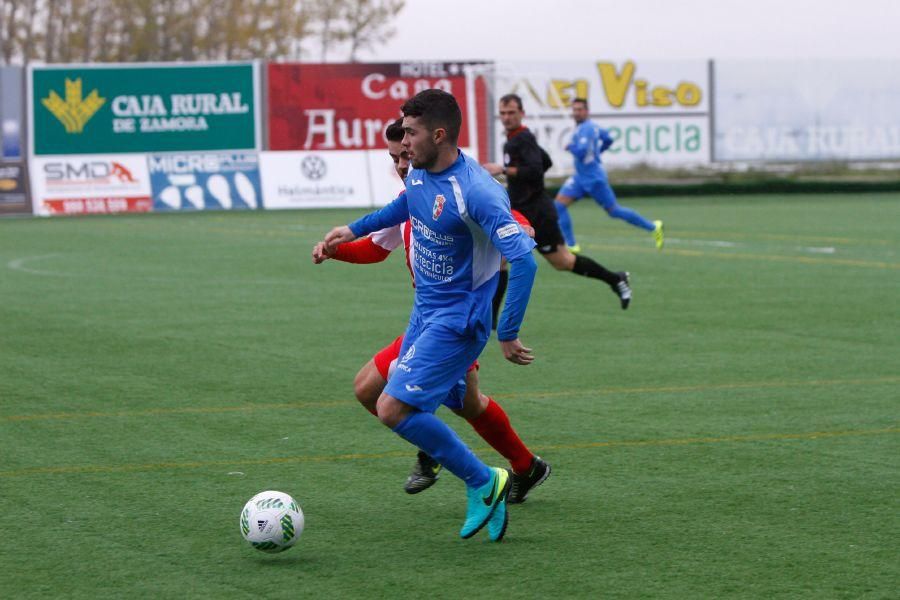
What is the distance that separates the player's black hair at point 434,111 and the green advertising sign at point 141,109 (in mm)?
27677

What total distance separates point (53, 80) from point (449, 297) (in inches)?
1131

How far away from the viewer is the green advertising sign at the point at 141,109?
3259cm

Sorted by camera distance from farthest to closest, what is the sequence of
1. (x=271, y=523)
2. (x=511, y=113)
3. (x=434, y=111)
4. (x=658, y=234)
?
(x=658, y=234) → (x=511, y=113) → (x=434, y=111) → (x=271, y=523)

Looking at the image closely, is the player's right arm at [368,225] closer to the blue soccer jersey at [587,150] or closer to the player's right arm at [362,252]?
the player's right arm at [362,252]

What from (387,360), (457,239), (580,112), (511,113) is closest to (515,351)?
(457,239)

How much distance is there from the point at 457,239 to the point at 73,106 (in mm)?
28299

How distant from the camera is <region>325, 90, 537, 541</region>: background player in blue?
233 inches

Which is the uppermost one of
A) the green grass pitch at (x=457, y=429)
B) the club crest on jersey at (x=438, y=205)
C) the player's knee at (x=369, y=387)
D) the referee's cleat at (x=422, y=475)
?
the club crest on jersey at (x=438, y=205)

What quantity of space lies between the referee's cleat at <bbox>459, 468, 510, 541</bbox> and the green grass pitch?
8 cm

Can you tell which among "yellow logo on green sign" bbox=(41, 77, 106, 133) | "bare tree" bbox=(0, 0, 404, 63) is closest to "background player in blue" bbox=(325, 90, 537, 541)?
"yellow logo on green sign" bbox=(41, 77, 106, 133)

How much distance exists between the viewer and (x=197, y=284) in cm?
1667

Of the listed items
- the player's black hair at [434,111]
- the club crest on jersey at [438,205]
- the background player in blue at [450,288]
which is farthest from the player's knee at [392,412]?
the player's black hair at [434,111]

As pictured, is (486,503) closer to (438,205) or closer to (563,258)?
(438,205)

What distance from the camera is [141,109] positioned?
33.3 meters
